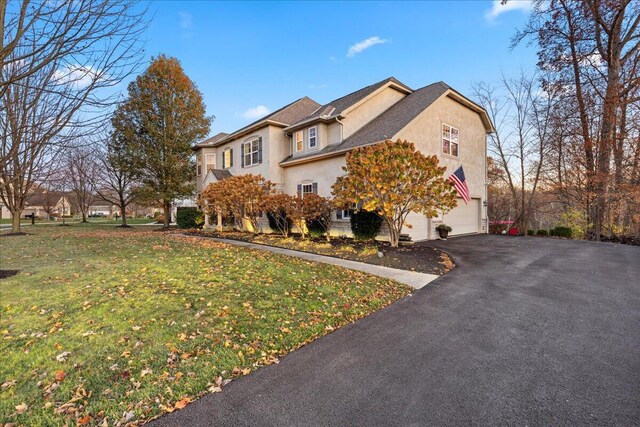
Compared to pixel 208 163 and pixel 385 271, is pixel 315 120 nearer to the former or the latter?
pixel 385 271

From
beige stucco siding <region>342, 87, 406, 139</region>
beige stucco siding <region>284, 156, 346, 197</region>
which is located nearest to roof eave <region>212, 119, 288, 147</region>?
beige stucco siding <region>284, 156, 346, 197</region>

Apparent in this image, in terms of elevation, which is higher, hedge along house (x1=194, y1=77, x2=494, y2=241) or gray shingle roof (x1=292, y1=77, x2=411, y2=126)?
gray shingle roof (x1=292, y1=77, x2=411, y2=126)

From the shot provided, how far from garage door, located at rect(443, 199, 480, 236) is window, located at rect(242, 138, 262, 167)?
1174cm

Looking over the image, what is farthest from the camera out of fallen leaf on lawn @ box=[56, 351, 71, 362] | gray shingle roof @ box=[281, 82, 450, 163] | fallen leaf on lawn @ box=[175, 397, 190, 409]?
gray shingle roof @ box=[281, 82, 450, 163]

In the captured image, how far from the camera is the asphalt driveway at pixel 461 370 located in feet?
8.66

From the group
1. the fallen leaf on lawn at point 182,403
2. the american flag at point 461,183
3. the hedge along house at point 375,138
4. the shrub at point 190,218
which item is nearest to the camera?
the fallen leaf on lawn at point 182,403

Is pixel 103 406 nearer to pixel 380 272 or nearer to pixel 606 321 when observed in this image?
pixel 380 272

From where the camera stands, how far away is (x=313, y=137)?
16.6 meters

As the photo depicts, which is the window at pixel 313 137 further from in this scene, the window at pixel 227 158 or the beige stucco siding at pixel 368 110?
the window at pixel 227 158

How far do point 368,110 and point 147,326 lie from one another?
15026 mm

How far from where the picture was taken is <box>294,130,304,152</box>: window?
1736cm

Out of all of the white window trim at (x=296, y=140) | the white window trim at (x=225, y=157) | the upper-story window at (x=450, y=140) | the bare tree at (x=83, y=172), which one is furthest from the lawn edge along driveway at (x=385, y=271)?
the bare tree at (x=83, y=172)

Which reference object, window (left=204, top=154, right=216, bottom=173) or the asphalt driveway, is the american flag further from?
window (left=204, top=154, right=216, bottom=173)

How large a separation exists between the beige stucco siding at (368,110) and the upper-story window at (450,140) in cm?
354
